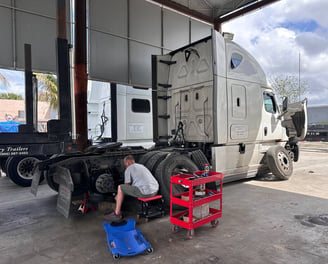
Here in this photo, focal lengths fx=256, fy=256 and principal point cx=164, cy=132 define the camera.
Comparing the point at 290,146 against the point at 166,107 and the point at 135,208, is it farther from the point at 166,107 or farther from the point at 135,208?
the point at 135,208

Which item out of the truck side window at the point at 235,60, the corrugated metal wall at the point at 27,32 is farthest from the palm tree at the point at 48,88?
the truck side window at the point at 235,60

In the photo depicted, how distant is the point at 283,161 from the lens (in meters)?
7.00

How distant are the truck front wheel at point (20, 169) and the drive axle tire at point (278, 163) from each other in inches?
254

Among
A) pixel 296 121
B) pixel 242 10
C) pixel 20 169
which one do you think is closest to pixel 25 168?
pixel 20 169

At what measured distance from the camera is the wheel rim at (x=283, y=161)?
687 cm

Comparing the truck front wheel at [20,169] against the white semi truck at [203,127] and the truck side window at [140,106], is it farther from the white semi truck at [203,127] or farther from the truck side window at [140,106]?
the truck side window at [140,106]

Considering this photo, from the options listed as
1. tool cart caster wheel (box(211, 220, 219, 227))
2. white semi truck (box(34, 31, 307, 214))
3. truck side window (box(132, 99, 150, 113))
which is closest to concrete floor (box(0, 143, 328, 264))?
tool cart caster wheel (box(211, 220, 219, 227))

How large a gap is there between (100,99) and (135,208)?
5606 mm

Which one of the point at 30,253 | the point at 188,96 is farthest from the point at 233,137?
the point at 30,253

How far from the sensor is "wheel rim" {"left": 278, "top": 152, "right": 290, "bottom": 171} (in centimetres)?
687

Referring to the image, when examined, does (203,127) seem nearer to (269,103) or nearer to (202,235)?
(269,103)

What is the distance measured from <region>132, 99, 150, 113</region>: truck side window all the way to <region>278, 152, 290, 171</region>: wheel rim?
4524mm

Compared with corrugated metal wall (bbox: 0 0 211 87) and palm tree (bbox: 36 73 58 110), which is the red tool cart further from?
palm tree (bbox: 36 73 58 110)

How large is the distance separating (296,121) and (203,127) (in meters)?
3.91
